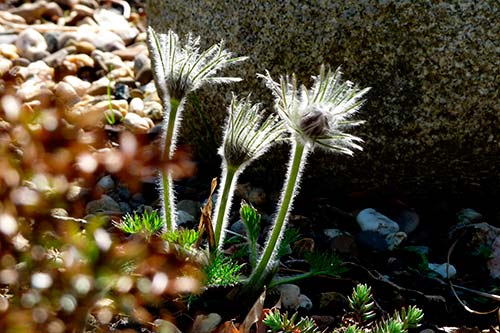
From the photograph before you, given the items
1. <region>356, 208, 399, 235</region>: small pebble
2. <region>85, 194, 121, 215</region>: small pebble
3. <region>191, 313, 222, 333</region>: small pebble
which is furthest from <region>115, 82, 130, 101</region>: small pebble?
<region>191, 313, 222, 333</region>: small pebble

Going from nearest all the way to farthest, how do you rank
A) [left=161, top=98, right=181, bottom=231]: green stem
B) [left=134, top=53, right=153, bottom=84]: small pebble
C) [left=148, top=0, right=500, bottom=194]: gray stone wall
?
1. [left=161, top=98, right=181, bottom=231]: green stem
2. [left=148, top=0, right=500, bottom=194]: gray stone wall
3. [left=134, top=53, right=153, bottom=84]: small pebble

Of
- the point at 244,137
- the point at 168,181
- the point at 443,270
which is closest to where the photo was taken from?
the point at 244,137

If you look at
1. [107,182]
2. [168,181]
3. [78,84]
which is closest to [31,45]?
[78,84]

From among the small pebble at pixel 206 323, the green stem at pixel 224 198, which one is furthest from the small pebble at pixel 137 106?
the small pebble at pixel 206 323

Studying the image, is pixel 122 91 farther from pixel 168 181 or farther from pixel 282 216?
pixel 282 216

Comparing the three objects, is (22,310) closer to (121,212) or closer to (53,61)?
(121,212)

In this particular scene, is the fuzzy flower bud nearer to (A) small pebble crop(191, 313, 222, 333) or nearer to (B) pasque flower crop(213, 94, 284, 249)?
(B) pasque flower crop(213, 94, 284, 249)

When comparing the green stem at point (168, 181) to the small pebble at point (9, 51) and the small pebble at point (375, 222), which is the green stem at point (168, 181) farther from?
the small pebble at point (9, 51)
